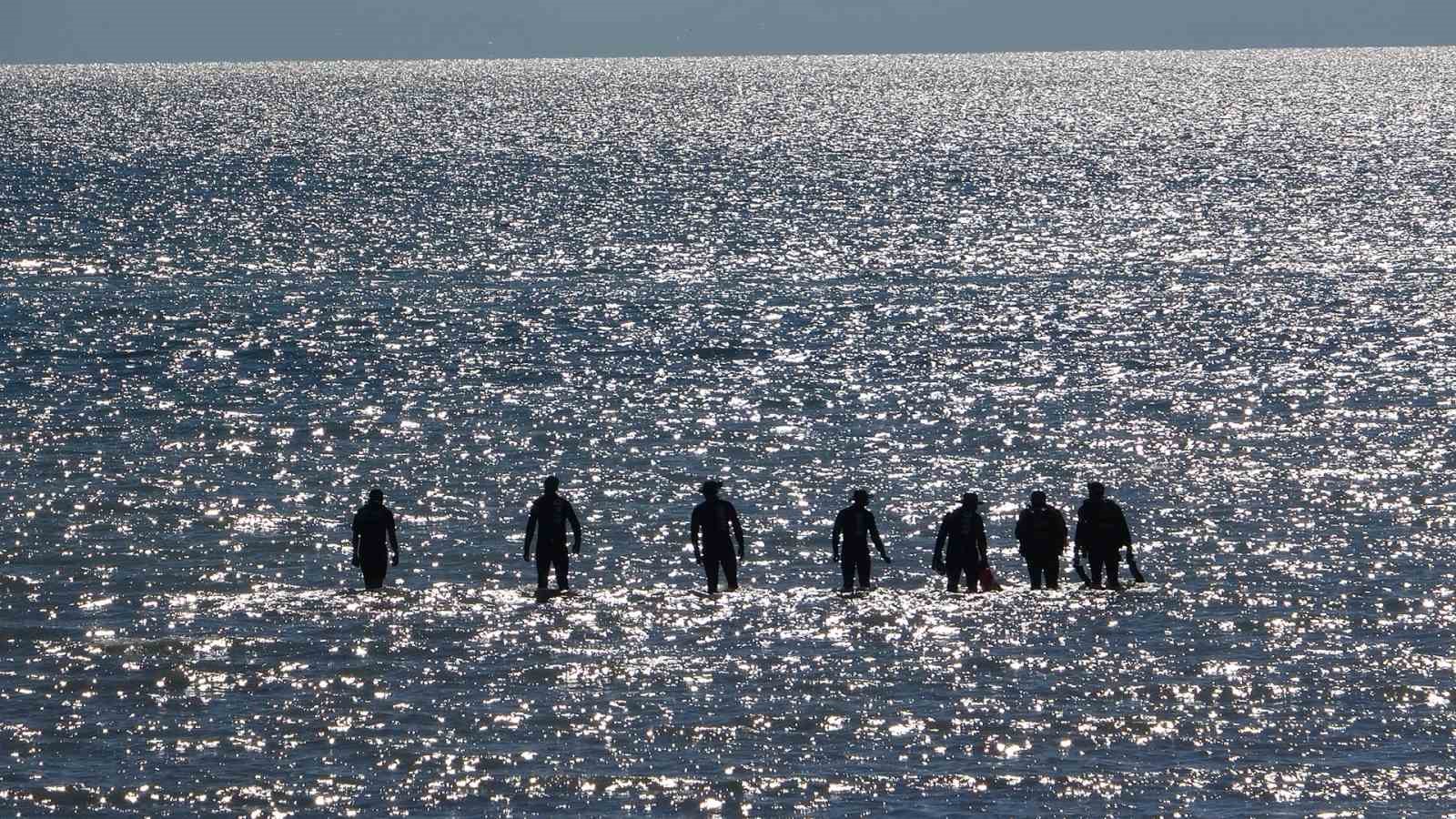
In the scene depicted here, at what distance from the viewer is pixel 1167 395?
4703 cm

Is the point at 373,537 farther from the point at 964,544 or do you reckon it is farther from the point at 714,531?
the point at 964,544

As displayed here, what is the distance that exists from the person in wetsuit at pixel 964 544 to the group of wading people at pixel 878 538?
0.03ft

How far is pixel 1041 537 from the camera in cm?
2567

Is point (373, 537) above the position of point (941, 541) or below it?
above

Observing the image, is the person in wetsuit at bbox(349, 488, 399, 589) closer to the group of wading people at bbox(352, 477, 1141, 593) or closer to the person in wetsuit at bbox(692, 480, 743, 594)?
the group of wading people at bbox(352, 477, 1141, 593)

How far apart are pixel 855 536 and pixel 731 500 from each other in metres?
10.3

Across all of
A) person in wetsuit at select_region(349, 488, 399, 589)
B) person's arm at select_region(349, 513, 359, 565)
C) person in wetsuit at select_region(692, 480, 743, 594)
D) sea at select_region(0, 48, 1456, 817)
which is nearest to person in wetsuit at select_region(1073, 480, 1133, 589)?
sea at select_region(0, 48, 1456, 817)

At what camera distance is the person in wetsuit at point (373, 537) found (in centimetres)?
2606

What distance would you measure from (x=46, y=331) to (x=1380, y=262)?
1756 inches

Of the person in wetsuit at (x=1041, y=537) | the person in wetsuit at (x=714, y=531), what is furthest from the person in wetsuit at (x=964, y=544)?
the person in wetsuit at (x=714, y=531)

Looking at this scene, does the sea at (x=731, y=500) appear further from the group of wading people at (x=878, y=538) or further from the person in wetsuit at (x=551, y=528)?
the person in wetsuit at (x=551, y=528)

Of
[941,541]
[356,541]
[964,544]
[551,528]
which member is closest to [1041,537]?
[964,544]

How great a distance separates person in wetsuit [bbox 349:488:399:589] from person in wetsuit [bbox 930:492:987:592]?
6.41 meters

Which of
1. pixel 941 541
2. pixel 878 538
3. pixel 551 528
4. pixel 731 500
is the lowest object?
pixel 941 541
